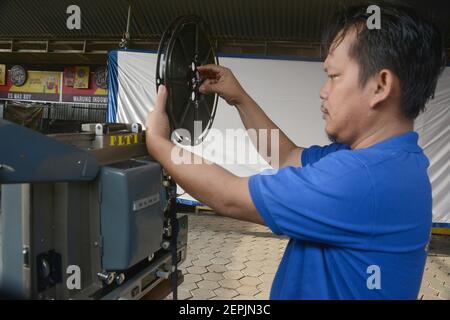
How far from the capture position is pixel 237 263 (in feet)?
11.3

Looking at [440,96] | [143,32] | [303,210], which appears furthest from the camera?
[143,32]

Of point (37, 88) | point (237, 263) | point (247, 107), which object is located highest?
point (37, 88)

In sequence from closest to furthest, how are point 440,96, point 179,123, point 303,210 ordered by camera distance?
point 303,210 → point 179,123 → point 440,96

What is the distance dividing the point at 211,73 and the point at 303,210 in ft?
2.54

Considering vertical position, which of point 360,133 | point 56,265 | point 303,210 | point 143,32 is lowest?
point 56,265

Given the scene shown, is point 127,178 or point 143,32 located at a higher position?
point 143,32

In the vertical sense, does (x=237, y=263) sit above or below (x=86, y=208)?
below

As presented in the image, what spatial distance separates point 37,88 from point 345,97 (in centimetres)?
675

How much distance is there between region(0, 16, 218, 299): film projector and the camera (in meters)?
0.84

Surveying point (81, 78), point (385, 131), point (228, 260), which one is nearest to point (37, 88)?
point (81, 78)

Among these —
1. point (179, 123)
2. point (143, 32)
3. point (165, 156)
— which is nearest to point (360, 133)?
point (165, 156)

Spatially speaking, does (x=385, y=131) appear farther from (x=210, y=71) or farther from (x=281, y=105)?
(x=281, y=105)

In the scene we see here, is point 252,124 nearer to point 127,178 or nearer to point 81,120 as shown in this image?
point 127,178

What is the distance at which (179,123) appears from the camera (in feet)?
4.21
